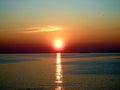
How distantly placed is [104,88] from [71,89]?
17.8 ft

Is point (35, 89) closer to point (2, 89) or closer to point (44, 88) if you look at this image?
point (44, 88)

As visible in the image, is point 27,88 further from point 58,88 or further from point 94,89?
point 94,89

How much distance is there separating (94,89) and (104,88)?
5.97 feet

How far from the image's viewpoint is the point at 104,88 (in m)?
37.8

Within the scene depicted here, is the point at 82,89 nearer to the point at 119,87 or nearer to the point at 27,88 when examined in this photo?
the point at 119,87

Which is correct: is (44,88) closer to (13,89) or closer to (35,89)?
(35,89)

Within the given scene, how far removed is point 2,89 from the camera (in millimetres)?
36844

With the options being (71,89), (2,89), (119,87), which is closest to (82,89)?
(71,89)

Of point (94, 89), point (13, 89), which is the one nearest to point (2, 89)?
point (13, 89)

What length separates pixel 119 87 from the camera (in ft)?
125

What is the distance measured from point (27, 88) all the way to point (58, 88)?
16.8 feet

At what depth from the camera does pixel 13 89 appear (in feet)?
122

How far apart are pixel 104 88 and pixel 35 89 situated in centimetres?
1121

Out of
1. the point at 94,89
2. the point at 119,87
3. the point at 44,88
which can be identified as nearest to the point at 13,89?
the point at 44,88
